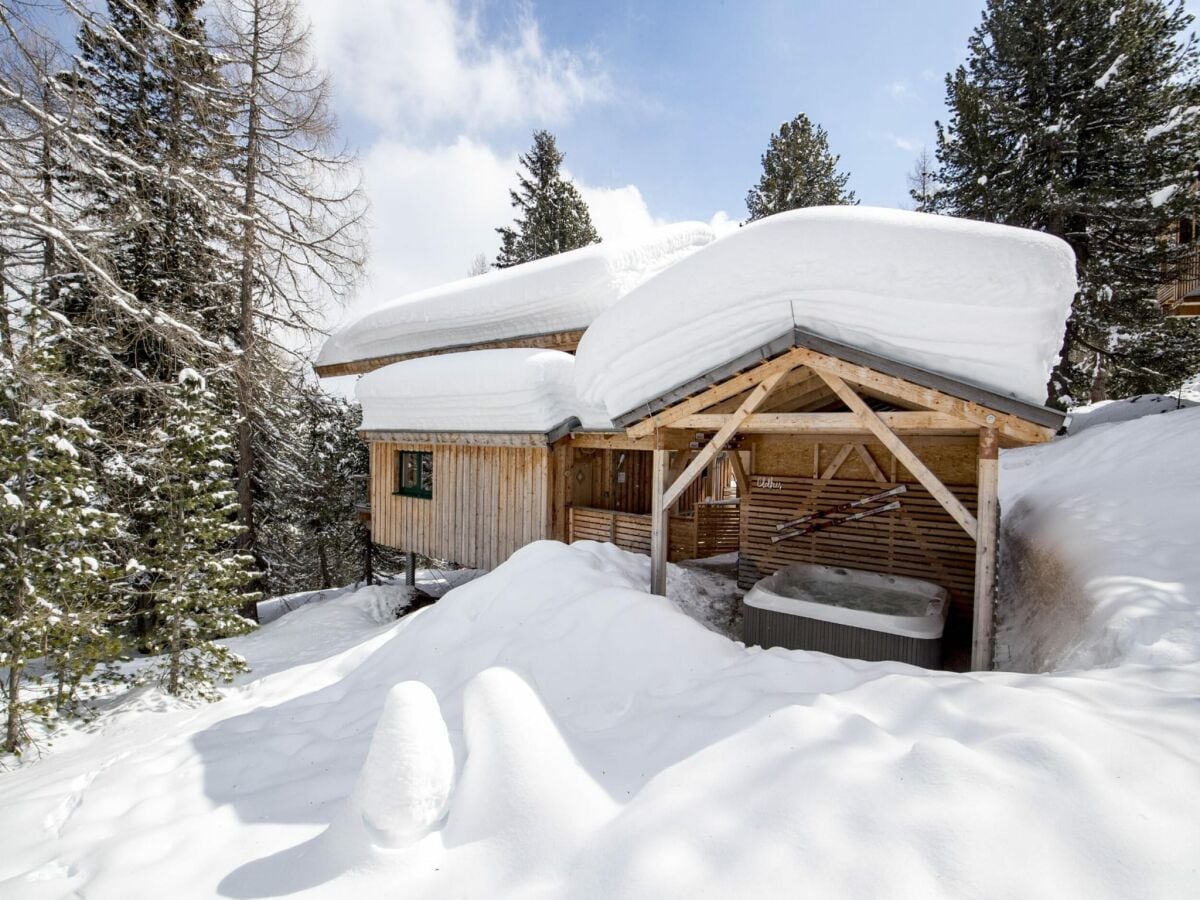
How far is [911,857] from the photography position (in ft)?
6.08

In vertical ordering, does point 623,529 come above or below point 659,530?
below

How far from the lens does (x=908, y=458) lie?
14.4 ft

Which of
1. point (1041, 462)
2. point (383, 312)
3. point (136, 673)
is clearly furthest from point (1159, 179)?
point (136, 673)

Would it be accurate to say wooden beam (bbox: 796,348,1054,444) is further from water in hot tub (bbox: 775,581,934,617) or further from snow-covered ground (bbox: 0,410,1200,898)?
water in hot tub (bbox: 775,581,934,617)

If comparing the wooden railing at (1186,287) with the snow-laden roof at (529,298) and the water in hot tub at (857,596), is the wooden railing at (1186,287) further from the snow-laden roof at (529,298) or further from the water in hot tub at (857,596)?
the water in hot tub at (857,596)

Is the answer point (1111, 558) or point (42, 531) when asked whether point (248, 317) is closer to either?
point (42, 531)

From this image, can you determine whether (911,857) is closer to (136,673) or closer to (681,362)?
(681,362)

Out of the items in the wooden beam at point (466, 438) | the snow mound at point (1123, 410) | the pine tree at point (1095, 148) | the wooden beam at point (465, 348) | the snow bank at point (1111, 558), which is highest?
the pine tree at point (1095, 148)

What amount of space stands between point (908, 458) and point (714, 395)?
1.73 meters

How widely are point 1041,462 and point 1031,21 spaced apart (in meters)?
10.3

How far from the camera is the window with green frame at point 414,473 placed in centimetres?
1130

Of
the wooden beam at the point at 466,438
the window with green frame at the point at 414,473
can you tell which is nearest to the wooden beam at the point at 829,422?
the wooden beam at the point at 466,438

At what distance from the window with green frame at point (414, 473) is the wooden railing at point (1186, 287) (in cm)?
1583

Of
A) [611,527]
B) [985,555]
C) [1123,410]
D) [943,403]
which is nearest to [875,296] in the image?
[943,403]
